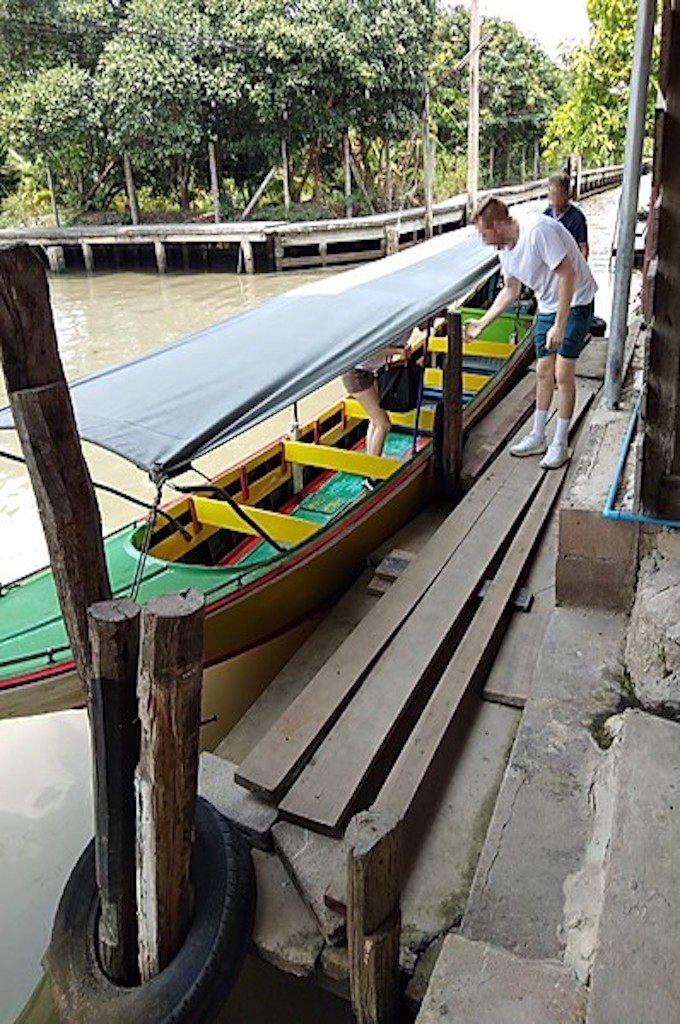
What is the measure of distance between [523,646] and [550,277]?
226 cm

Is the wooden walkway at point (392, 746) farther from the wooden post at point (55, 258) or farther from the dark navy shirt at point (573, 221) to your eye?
the wooden post at point (55, 258)

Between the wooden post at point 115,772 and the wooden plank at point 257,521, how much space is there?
8.50 ft

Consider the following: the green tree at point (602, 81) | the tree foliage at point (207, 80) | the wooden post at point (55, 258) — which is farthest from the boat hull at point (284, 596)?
the wooden post at point (55, 258)

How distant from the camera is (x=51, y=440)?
7.84ft

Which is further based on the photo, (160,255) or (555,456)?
(160,255)

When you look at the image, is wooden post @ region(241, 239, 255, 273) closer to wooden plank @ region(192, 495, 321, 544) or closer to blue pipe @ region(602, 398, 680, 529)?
wooden plank @ region(192, 495, 321, 544)

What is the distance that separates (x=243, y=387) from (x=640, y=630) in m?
2.21

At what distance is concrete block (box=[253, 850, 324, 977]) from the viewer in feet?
8.47

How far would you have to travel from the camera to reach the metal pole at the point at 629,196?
3.46m

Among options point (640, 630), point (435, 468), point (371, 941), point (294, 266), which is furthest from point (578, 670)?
point (294, 266)

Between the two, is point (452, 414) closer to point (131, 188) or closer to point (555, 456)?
point (555, 456)

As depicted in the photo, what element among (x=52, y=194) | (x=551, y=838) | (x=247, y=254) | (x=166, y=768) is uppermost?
(x=52, y=194)

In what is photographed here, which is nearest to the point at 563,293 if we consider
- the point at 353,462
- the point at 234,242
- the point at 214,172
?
the point at 353,462

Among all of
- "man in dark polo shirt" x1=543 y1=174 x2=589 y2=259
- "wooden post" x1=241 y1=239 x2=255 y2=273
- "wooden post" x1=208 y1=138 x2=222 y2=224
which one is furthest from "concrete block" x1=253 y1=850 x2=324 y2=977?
"wooden post" x1=208 y1=138 x2=222 y2=224
